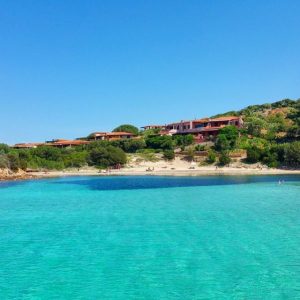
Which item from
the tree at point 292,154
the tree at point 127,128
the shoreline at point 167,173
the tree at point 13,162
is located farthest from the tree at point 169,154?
the tree at point 127,128

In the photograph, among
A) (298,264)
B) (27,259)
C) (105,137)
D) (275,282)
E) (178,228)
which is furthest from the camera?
(105,137)

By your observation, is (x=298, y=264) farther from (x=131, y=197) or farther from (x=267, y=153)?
(x=267, y=153)

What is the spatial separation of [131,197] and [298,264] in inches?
882

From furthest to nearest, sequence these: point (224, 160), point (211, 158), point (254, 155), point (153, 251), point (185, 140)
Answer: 1. point (185, 140)
2. point (211, 158)
3. point (224, 160)
4. point (254, 155)
5. point (153, 251)

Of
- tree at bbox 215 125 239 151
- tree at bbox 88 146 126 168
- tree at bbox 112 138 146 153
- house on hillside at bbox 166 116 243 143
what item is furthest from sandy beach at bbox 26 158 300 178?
house on hillside at bbox 166 116 243 143

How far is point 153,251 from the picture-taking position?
15781mm

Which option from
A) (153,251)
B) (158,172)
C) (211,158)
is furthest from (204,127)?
(153,251)

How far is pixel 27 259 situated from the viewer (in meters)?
15.2

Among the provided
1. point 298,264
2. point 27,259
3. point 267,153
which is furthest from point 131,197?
point 267,153

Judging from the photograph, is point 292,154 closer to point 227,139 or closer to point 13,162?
point 227,139

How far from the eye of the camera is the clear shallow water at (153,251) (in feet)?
38.8

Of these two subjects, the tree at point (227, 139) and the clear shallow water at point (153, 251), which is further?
the tree at point (227, 139)

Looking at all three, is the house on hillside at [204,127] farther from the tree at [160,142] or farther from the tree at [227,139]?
the tree at [160,142]

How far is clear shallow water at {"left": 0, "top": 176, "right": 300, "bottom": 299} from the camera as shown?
11836 mm
